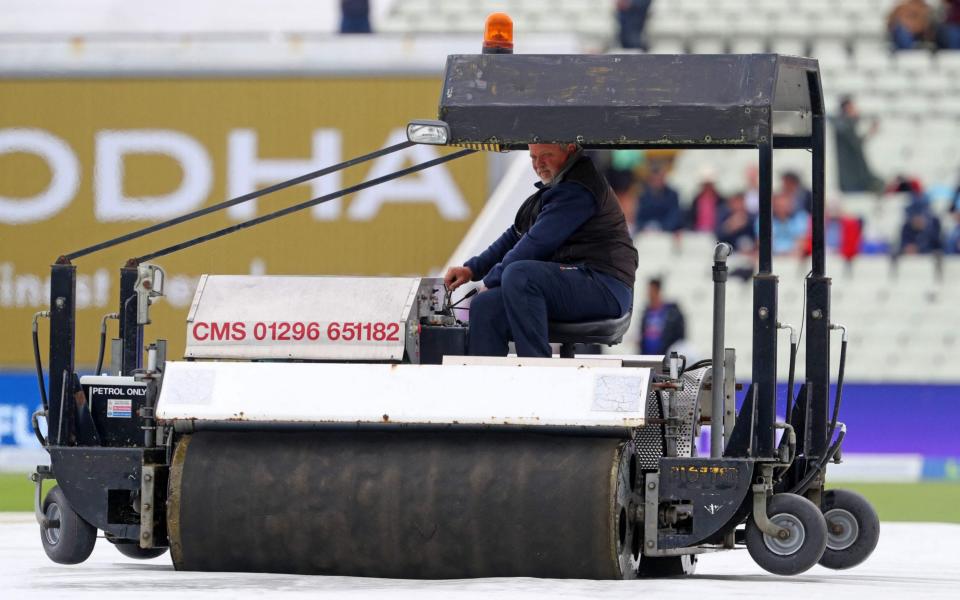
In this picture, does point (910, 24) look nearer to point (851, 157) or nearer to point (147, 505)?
point (851, 157)

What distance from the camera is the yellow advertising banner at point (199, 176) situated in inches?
738

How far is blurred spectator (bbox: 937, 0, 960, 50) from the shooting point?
23.3 meters

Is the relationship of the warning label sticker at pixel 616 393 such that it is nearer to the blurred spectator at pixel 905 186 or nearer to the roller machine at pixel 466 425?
the roller machine at pixel 466 425

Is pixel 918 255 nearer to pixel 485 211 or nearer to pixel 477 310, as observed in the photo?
pixel 485 211

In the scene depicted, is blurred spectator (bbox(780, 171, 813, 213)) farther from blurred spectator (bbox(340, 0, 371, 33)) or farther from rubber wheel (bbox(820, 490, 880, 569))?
rubber wheel (bbox(820, 490, 880, 569))

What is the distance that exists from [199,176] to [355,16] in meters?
3.84

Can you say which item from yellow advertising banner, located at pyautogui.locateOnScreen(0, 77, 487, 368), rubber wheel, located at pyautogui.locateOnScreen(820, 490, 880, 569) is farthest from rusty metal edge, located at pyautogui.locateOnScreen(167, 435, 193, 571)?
yellow advertising banner, located at pyautogui.locateOnScreen(0, 77, 487, 368)

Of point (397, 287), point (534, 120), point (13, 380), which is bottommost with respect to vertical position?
point (13, 380)

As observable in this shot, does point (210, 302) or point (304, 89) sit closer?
point (210, 302)

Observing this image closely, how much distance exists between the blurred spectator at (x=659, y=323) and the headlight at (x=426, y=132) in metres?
12.1

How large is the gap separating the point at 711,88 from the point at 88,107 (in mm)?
12346

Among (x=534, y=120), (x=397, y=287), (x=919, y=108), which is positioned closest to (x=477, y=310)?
(x=397, y=287)

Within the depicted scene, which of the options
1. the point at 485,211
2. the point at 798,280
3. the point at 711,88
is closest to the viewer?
the point at 711,88

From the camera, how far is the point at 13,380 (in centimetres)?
1923
